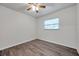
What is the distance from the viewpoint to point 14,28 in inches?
143

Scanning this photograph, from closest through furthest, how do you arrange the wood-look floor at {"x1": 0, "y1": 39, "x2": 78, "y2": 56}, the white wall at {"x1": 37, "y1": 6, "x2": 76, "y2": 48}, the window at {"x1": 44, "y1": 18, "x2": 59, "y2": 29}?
the wood-look floor at {"x1": 0, "y1": 39, "x2": 78, "y2": 56}, the white wall at {"x1": 37, "y1": 6, "x2": 76, "y2": 48}, the window at {"x1": 44, "y1": 18, "x2": 59, "y2": 29}

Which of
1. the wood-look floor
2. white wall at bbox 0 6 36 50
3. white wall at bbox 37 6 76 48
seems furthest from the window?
the wood-look floor

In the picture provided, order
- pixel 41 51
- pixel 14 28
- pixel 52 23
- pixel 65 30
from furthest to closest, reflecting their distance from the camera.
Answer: pixel 52 23
pixel 14 28
pixel 65 30
pixel 41 51

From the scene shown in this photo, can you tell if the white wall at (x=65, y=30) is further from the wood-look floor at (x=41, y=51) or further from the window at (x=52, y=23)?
the wood-look floor at (x=41, y=51)

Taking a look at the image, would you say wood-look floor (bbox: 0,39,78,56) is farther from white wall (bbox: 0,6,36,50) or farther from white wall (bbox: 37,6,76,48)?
white wall (bbox: 0,6,36,50)

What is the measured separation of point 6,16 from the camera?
10.5 ft

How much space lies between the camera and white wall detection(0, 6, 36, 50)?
306cm

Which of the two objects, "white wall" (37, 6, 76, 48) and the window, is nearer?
"white wall" (37, 6, 76, 48)

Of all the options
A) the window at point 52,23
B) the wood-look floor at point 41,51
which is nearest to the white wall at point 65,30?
the window at point 52,23

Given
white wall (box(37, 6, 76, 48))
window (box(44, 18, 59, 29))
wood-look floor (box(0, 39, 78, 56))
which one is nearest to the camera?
wood-look floor (box(0, 39, 78, 56))

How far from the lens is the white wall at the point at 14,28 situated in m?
3.06

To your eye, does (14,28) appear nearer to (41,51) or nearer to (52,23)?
(41,51)

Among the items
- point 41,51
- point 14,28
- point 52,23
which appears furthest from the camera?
point 52,23

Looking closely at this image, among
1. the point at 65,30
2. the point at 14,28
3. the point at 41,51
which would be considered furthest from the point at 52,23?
the point at 14,28
